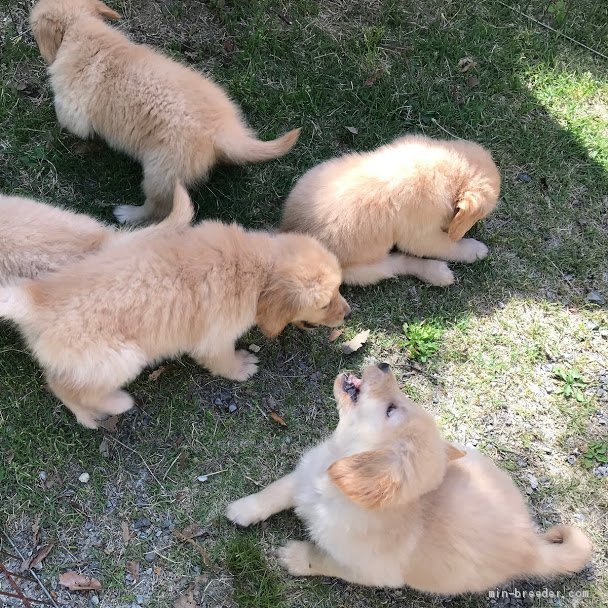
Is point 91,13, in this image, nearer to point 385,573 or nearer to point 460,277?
point 460,277

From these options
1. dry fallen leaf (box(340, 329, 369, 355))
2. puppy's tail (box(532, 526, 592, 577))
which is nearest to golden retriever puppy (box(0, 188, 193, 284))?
dry fallen leaf (box(340, 329, 369, 355))

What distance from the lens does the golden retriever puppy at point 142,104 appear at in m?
3.19

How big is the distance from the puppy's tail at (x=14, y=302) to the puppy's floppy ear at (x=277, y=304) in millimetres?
1087

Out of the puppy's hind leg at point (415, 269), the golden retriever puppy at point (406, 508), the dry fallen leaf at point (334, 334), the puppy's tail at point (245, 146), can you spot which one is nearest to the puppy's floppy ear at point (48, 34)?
the puppy's tail at point (245, 146)

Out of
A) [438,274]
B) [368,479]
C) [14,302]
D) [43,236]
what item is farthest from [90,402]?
[438,274]

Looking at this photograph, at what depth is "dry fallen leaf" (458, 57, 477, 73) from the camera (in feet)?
14.0

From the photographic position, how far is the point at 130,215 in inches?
142

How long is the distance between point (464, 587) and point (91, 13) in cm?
387

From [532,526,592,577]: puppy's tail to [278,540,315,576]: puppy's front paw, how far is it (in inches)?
44.4

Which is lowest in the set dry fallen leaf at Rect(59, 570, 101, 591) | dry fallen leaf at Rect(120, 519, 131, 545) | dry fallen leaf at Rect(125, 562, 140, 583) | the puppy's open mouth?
dry fallen leaf at Rect(59, 570, 101, 591)

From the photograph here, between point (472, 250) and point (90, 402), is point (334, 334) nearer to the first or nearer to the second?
point (472, 250)

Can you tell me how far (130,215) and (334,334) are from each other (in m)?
1.54

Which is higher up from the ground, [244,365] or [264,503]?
[244,365]

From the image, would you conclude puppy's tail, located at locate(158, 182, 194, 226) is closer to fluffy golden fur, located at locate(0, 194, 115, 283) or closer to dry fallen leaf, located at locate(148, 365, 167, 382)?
fluffy golden fur, located at locate(0, 194, 115, 283)
